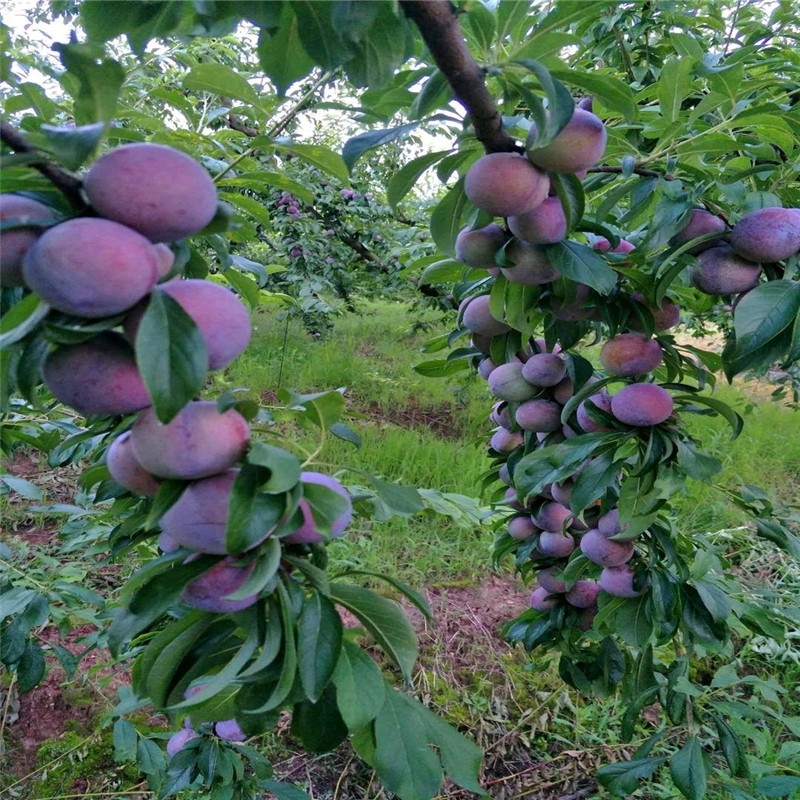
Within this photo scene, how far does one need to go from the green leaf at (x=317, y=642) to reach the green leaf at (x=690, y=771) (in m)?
0.93

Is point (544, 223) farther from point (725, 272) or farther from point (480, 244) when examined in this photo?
point (725, 272)

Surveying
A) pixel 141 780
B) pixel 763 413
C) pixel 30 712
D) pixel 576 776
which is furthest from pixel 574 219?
pixel 763 413

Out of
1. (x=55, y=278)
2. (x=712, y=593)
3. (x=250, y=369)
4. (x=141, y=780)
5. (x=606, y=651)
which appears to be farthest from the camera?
(x=250, y=369)

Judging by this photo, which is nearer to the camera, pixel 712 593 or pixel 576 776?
pixel 712 593

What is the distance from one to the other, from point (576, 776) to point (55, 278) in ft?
6.41

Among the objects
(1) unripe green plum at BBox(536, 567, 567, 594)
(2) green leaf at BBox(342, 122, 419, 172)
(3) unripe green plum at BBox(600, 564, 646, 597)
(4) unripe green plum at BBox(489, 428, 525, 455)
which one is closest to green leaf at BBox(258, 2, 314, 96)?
(2) green leaf at BBox(342, 122, 419, 172)

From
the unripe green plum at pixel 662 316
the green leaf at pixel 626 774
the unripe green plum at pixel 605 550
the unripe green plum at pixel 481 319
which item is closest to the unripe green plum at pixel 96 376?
the unripe green plum at pixel 481 319

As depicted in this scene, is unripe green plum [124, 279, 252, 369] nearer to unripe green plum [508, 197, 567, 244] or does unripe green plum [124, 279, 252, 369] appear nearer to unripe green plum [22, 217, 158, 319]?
unripe green plum [22, 217, 158, 319]

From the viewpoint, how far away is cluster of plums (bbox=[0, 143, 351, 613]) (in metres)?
0.42

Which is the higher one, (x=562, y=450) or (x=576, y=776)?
(x=562, y=450)

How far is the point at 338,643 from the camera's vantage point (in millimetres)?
543

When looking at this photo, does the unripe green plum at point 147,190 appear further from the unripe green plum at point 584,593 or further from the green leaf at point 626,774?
the green leaf at point 626,774

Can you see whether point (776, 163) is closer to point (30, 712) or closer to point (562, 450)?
point (562, 450)

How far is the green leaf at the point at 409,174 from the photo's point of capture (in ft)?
2.45
